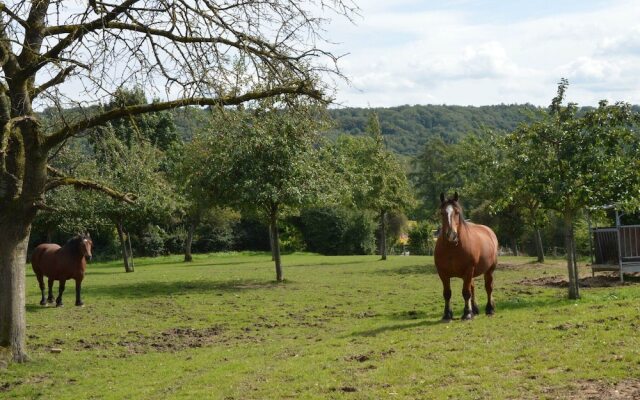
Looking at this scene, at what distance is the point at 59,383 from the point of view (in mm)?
11031

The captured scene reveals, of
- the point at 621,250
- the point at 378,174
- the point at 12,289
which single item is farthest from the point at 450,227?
the point at 378,174

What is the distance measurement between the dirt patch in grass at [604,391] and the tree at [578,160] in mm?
9209

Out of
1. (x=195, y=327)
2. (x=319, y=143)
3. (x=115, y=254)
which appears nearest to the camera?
(x=195, y=327)

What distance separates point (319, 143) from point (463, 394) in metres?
20.2

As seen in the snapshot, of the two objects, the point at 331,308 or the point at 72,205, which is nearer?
the point at 331,308

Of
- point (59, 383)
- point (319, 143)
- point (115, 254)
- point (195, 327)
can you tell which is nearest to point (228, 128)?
point (59, 383)

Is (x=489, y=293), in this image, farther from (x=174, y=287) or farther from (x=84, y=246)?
(x=174, y=287)

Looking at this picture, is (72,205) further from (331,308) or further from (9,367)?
(9,367)

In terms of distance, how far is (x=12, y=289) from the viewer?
39.7 ft

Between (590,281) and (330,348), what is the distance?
15189 millimetres

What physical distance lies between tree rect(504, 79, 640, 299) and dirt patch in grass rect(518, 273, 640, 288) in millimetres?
5914

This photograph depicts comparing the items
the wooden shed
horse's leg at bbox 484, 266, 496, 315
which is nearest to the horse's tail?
horse's leg at bbox 484, 266, 496, 315

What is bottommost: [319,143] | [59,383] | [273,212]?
[59,383]

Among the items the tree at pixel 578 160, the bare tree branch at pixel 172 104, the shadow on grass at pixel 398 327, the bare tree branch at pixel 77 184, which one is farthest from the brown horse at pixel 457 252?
the bare tree branch at pixel 77 184
